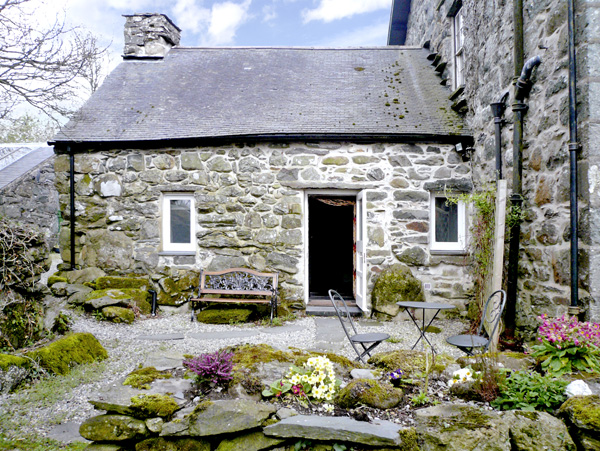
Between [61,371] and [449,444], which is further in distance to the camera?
[61,371]

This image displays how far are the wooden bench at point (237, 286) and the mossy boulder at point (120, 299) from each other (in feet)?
2.60

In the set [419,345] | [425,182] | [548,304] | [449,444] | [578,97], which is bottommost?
[419,345]

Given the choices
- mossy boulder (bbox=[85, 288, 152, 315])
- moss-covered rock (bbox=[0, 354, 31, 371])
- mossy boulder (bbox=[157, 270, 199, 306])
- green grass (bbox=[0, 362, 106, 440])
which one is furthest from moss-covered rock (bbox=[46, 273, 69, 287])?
moss-covered rock (bbox=[0, 354, 31, 371])

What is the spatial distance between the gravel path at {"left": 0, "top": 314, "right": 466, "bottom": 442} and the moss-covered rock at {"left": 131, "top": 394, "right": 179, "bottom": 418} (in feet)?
2.54

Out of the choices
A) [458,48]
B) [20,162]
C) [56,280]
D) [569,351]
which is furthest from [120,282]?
[20,162]

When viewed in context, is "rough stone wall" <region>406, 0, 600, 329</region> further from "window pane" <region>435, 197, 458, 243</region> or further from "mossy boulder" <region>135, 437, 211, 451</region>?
"mossy boulder" <region>135, 437, 211, 451</region>

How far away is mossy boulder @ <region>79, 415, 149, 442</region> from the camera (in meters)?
2.59

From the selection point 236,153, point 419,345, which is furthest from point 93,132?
point 419,345

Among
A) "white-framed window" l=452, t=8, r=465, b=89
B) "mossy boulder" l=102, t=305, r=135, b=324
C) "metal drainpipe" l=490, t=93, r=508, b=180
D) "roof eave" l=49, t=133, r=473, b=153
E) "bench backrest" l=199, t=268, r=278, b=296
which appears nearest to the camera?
"metal drainpipe" l=490, t=93, r=508, b=180

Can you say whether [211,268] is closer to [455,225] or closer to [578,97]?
[455,225]

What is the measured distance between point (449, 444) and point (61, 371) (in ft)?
12.1

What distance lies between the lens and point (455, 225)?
23.7 ft

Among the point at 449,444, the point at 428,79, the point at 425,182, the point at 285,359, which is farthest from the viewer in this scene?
the point at 428,79

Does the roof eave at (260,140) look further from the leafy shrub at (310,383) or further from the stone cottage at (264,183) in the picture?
the leafy shrub at (310,383)
